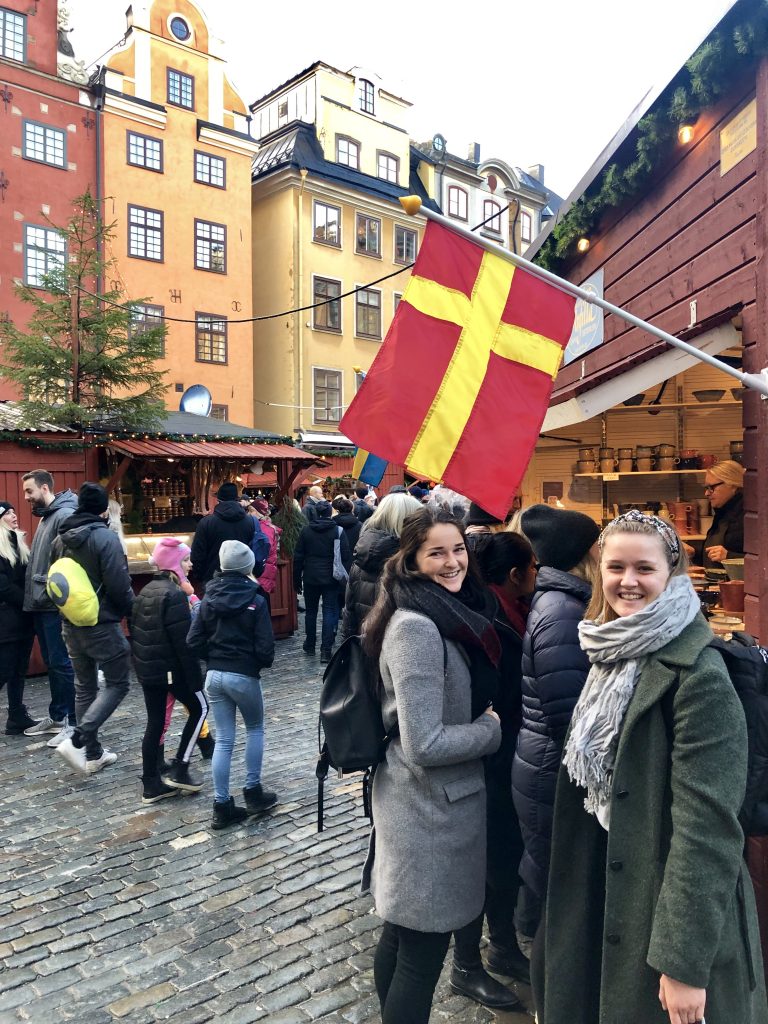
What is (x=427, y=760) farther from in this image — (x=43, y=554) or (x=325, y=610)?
(x=325, y=610)

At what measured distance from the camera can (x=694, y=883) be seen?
175 centimetres

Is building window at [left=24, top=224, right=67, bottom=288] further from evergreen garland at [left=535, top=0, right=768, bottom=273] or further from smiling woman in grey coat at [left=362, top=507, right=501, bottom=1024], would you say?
smiling woman in grey coat at [left=362, top=507, right=501, bottom=1024]

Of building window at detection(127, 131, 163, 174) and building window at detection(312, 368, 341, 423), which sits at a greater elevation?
building window at detection(127, 131, 163, 174)

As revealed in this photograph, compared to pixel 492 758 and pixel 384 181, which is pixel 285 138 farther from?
pixel 492 758

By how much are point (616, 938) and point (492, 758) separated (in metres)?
1.19

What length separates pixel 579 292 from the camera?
3.12 metres

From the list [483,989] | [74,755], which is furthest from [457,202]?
[483,989]

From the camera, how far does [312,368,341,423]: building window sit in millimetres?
25219

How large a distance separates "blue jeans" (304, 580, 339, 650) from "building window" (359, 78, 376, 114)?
24.0 metres

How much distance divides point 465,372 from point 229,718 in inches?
108

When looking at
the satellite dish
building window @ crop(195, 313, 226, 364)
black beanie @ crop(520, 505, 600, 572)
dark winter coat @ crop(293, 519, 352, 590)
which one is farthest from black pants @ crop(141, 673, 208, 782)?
building window @ crop(195, 313, 226, 364)

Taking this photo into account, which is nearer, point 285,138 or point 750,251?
point 750,251

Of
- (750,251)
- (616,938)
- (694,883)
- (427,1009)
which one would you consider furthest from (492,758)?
(750,251)

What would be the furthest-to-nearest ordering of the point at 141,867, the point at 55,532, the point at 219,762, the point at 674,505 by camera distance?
the point at 674,505 < the point at 55,532 < the point at 219,762 < the point at 141,867
